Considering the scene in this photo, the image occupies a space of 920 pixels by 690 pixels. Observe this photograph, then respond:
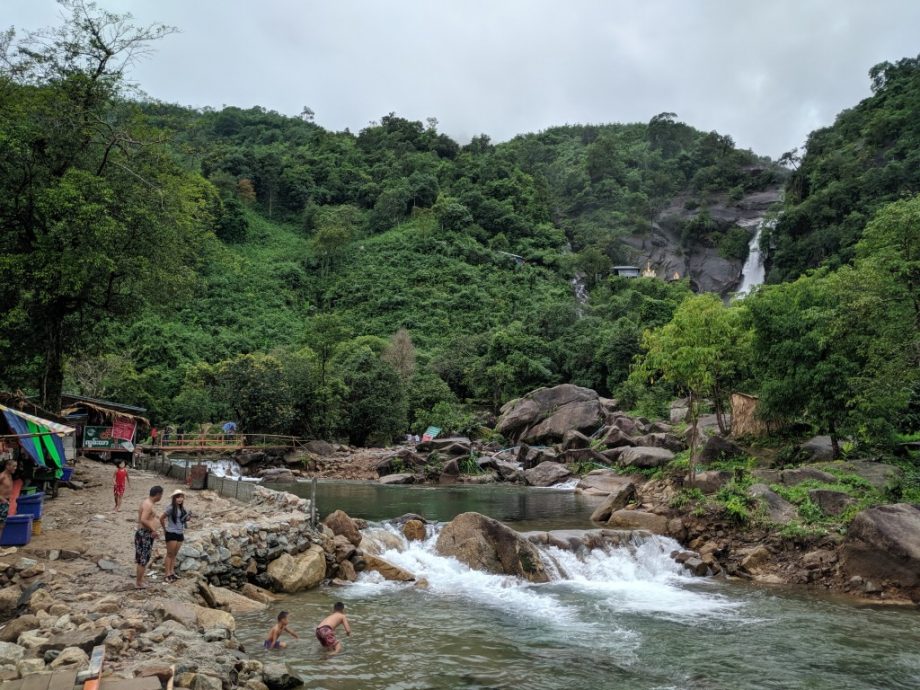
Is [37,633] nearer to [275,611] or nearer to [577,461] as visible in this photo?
[275,611]

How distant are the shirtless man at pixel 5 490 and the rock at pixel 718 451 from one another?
2307 centimetres

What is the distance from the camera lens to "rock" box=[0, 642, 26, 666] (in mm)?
6255

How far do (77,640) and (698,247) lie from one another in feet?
280

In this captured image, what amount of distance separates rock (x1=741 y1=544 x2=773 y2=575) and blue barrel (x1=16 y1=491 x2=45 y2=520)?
1629 cm

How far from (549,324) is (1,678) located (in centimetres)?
5746

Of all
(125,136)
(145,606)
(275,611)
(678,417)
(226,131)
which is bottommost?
(275,611)

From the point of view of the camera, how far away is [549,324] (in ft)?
202

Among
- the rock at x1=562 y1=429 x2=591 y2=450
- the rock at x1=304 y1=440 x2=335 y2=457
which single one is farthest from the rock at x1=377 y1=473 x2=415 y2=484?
the rock at x1=562 y1=429 x2=591 y2=450

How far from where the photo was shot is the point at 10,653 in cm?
640

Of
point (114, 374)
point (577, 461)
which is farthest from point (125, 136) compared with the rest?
point (114, 374)

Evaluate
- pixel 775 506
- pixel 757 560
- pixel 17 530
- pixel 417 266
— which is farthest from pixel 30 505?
pixel 417 266

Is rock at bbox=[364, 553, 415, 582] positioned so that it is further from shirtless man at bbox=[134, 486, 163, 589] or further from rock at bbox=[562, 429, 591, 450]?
rock at bbox=[562, 429, 591, 450]

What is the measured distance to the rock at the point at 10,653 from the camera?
6.26 metres

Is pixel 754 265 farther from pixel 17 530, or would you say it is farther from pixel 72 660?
pixel 72 660
